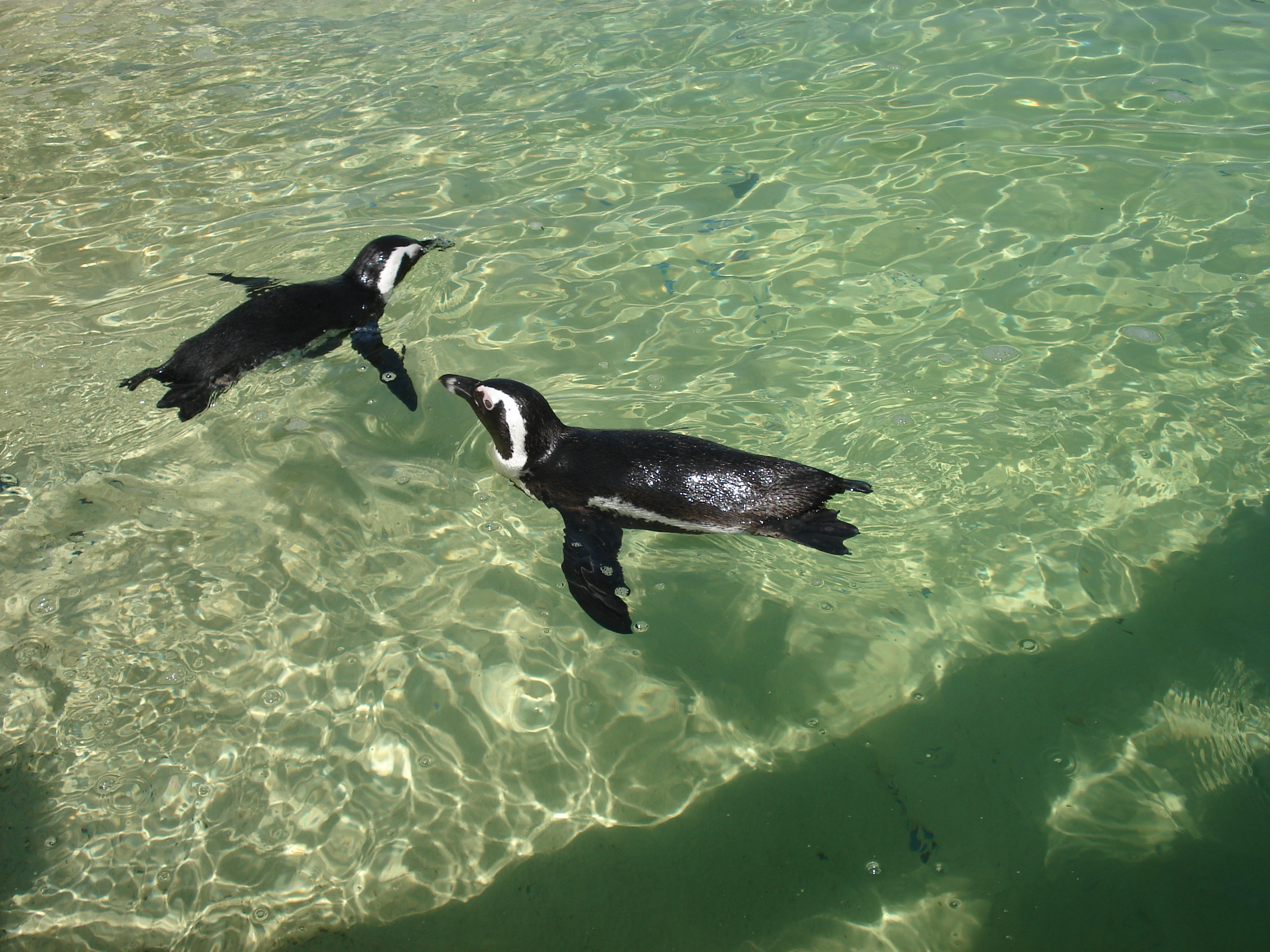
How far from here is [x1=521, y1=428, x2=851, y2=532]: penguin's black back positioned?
10.5ft

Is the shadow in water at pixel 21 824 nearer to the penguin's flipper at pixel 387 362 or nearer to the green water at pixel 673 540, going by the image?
the green water at pixel 673 540

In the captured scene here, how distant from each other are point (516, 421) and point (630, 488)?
0.69 metres

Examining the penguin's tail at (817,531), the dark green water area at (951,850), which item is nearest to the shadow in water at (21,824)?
the dark green water area at (951,850)

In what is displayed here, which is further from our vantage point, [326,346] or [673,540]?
[326,346]

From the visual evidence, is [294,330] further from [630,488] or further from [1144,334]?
[1144,334]

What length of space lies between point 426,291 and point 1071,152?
5100 millimetres

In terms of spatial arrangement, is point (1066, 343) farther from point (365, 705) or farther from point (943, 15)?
point (943, 15)

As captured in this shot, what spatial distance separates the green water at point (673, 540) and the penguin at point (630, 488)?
0.19 m

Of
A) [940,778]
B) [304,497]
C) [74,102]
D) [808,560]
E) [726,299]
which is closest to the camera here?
[940,778]

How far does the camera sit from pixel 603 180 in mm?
6277

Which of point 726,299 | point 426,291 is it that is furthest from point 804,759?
point 426,291

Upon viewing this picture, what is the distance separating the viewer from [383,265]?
5.00m

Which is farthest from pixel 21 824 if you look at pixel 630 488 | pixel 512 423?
pixel 630 488

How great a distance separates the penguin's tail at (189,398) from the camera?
13.4 feet
